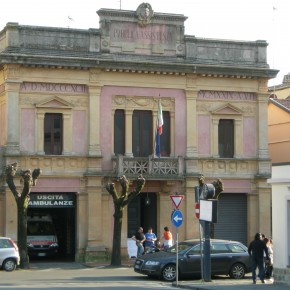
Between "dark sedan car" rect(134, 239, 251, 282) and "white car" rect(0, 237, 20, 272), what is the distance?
5.61 m

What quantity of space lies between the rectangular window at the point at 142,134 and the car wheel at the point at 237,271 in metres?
11.5

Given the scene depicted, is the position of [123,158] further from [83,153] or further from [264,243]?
[264,243]

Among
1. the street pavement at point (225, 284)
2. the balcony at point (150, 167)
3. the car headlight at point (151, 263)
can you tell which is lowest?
the street pavement at point (225, 284)

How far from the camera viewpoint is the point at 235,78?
44.0 m

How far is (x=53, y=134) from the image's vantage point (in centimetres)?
4097

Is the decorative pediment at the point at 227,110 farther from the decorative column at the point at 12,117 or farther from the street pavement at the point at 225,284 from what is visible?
the street pavement at the point at 225,284

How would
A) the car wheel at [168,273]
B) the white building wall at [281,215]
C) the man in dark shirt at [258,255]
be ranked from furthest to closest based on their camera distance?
the car wheel at [168,273] → the man in dark shirt at [258,255] → the white building wall at [281,215]

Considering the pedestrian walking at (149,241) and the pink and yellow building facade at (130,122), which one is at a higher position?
the pink and yellow building facade at (130,122)

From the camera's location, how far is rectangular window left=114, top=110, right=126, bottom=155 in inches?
1656

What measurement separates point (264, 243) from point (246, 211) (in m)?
14.5

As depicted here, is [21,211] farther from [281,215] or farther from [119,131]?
[281,215]

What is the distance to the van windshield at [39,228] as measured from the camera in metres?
41.7

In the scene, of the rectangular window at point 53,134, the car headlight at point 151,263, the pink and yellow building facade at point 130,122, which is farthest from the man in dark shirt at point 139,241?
the car headlight at point 151,263

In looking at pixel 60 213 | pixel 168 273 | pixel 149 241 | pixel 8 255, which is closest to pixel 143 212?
pixel 60 213
